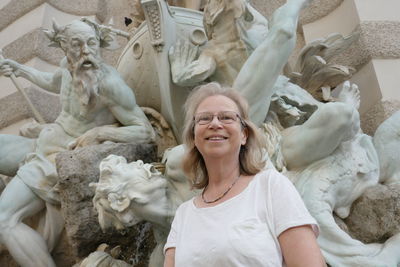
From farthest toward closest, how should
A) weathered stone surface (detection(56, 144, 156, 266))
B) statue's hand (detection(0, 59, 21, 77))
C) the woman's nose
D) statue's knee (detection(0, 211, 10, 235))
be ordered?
statue's hand (detection(0, 59, 21, 77)), statue's knee (detection(0, 211, 10, 235)), weathered stone surface (detection(56, 144, 156, 266)), the woman's nose

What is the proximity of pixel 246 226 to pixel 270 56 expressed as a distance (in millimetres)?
1008

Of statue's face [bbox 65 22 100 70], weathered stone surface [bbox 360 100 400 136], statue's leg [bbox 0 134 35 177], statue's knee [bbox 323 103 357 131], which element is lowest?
weathered stone surface [bbox 360 100 400 136]

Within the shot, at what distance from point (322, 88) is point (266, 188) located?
193cm

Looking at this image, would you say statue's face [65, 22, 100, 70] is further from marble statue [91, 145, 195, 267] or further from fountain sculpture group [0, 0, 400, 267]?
marble statue [91, 145, 195, 267]

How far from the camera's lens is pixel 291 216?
81 centimetres

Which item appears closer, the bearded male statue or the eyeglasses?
the eyeglasses

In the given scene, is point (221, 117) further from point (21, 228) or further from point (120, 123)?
point (21, 228)

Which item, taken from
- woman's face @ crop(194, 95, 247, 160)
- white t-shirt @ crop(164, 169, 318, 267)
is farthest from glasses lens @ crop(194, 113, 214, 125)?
white t-shirt @ crop(164, 169, 318, 267)

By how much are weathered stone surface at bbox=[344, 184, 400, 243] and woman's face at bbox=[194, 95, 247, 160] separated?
0.94 m

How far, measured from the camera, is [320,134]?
1.68 metres

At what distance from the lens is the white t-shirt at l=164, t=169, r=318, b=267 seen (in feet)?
2.63

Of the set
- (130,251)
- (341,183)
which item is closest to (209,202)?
(341,183)

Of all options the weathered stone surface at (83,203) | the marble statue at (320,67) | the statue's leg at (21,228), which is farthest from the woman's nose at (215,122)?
the marble statue at (320,67)

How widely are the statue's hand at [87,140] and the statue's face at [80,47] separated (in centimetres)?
31
